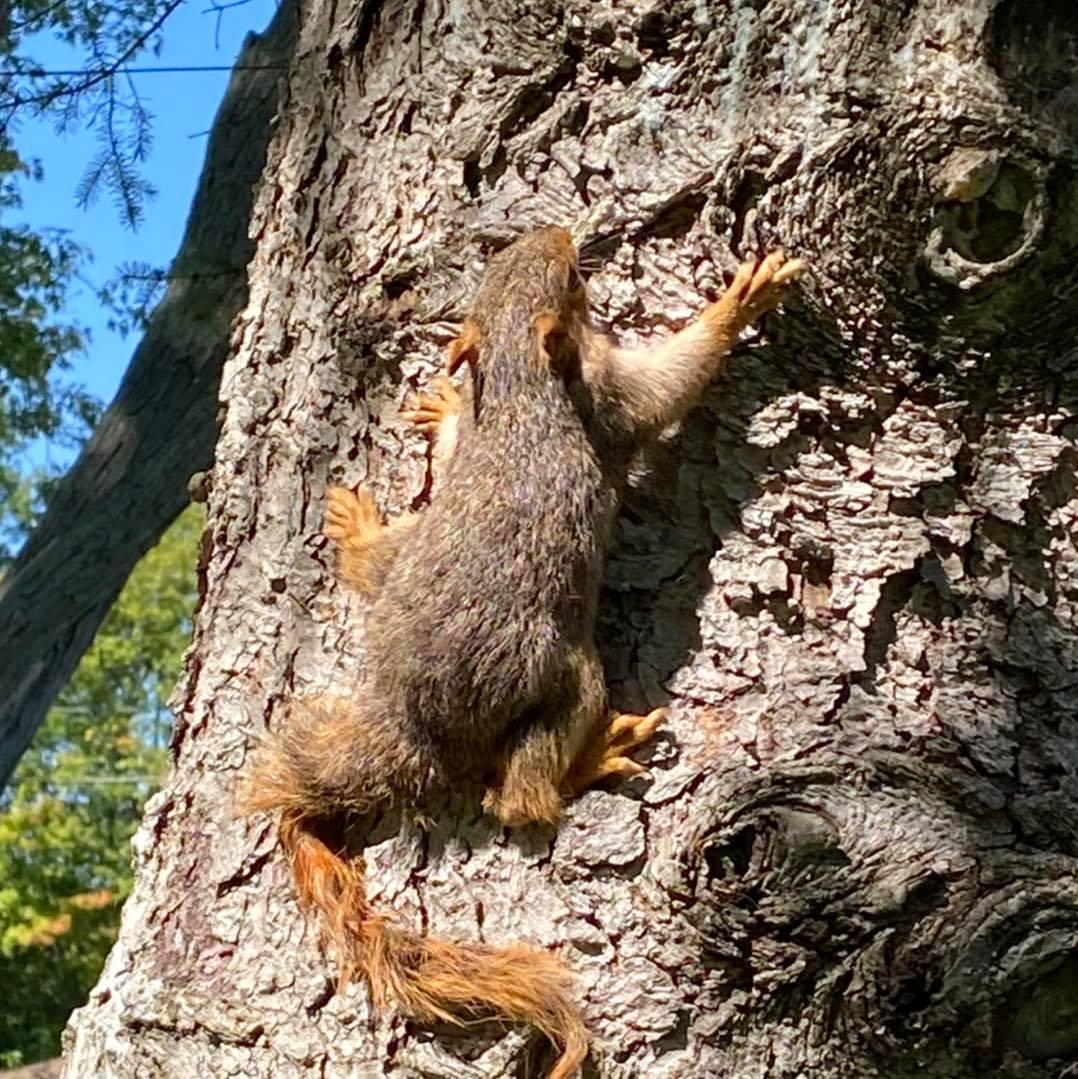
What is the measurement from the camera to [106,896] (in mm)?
12617

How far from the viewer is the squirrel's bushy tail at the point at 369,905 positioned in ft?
5.15

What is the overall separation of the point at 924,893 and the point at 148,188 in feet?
10.5

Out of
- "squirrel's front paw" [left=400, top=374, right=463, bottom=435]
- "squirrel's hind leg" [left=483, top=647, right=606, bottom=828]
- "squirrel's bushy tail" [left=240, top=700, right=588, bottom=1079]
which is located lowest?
"squirrel's bushy tail" [left=240, top=700, right=588, bottom=1079]

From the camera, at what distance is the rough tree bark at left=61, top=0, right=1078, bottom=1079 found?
1.54m

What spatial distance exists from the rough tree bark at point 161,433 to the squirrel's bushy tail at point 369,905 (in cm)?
312

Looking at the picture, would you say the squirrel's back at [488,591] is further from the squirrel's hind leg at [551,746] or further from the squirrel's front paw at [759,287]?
the squirrel's front paw at [759,287]

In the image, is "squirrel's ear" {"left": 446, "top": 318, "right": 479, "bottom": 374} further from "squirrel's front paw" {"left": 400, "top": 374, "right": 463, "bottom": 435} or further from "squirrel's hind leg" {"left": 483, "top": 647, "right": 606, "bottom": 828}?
"squirrel's hind leg" {"left": 483, "top": 647, "right": 606, "bottom": 828}

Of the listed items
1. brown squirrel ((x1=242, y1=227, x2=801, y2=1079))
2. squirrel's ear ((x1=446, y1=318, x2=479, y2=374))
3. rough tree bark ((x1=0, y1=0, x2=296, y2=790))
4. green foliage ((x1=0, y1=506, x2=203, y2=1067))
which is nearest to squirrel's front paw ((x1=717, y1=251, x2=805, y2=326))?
brown squirrel ((x1=242, y1=227, x2=801, y2=1079))

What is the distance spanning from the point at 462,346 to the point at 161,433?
307 centimetres

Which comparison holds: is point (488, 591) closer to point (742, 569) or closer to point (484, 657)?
point (484, 657)

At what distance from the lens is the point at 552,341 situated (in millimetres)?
2170

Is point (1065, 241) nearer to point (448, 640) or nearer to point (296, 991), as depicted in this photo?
point (448, 640)

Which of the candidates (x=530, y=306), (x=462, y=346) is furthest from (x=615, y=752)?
(x=530, y=306)

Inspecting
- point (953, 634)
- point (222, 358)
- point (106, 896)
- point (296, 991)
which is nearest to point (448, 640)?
point (296, 991)
